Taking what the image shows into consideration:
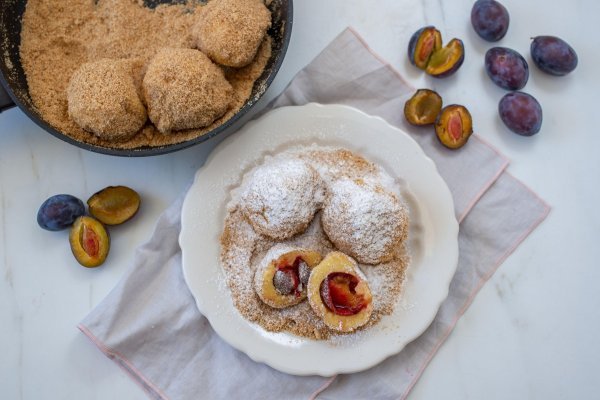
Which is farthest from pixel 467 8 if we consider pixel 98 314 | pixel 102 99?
pixel 98 314

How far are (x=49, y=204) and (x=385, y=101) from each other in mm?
984

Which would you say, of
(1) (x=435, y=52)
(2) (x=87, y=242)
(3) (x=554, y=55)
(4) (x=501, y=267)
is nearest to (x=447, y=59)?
(1) (x=435, y=52)

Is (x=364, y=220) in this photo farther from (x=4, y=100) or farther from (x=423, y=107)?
(x=4, y=100)

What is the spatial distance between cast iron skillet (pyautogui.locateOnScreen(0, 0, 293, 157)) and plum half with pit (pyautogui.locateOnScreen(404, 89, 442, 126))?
40cm

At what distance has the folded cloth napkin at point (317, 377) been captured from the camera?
1.46m

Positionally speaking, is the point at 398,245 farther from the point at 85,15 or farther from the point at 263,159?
the point at 85,15

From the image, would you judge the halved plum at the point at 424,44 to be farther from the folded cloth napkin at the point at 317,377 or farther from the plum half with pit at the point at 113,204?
the plum half with pit at the point at 113,204

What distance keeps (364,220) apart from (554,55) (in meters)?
0.75

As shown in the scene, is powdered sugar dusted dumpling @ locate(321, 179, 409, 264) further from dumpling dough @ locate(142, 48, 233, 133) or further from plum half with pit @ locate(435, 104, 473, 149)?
dumpling dough @ locate(142, 48, 233, 133)

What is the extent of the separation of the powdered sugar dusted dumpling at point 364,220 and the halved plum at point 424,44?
0.43 metres

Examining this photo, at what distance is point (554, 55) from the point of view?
5.06 ft

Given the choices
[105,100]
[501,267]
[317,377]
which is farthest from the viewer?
[501,267]

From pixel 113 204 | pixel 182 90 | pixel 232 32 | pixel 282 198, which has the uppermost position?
pixel 232 32

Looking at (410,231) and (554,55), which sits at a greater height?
(554,55)
